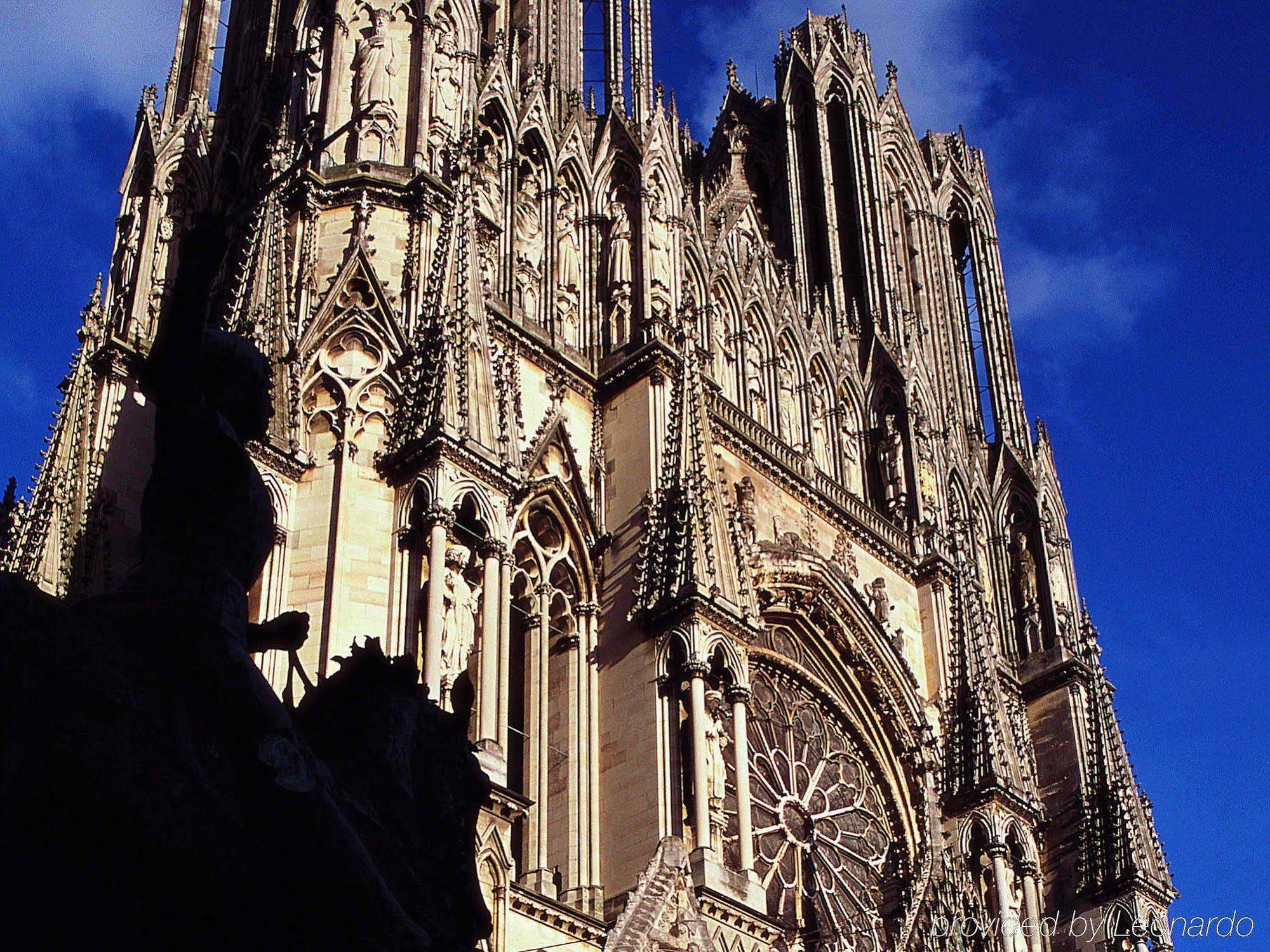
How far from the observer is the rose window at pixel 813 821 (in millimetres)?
21047

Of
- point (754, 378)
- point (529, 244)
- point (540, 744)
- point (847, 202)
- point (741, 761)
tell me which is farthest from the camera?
point (847, 202)

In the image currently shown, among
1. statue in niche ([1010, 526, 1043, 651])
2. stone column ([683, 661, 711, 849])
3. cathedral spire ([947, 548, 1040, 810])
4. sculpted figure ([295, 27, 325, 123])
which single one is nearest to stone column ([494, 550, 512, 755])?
stone column ([683, 661, 711, 849])

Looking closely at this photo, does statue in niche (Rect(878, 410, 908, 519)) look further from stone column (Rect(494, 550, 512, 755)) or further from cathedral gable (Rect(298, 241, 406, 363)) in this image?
cathedral gable (Rect(298, 241, 406, 363))

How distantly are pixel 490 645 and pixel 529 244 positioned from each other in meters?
7.20

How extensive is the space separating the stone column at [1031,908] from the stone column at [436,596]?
1063 centimetres

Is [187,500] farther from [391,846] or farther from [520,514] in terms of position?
[520,514]

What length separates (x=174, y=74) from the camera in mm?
22531

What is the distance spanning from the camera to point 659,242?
22281 mm

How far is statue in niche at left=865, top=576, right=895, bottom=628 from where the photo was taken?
23922 millimetres

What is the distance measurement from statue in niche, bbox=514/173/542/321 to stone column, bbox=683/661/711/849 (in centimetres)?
525

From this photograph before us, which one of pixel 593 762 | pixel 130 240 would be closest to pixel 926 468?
pixel 593 762

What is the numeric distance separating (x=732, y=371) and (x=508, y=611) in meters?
8.50

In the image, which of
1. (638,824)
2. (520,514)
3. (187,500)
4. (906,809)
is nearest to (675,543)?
(520,514)

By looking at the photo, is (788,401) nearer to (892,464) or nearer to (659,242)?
(892,464)
